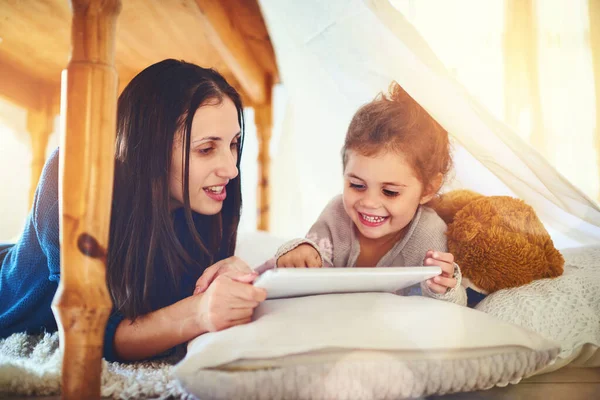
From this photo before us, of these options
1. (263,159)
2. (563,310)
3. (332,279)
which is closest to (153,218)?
(332,279)

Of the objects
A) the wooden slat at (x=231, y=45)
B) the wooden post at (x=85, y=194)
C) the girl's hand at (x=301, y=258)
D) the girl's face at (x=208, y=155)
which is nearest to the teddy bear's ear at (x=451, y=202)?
the girl's hand at (x=301, y=258)

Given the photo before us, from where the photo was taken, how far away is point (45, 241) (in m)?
0.72

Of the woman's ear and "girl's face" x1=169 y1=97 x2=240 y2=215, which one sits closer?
"girl's face" x1=169 y1=97 x2=240 y2=215

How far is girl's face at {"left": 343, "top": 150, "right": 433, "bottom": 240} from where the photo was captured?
86 cm

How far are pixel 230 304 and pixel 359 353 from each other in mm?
197

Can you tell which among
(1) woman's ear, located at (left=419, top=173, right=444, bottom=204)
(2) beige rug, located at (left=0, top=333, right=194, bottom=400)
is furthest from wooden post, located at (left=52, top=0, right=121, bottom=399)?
(1) woman's ear, located at (left=419, top=173, right=444, bottom=204)

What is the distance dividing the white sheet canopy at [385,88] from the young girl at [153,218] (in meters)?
0.18

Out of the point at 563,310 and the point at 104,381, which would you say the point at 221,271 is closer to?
the point at 104,381

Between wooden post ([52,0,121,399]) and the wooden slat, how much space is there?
1.17ft

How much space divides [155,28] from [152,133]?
21cm

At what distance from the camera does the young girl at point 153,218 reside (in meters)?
0.69

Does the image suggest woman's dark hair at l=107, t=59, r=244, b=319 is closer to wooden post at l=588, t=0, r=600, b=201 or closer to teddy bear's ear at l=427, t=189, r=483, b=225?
teddy bear's ear at l=427, t=189, r=483, b=225

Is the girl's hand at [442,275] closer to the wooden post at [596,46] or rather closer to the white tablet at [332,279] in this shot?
the white tablet at [332,279]

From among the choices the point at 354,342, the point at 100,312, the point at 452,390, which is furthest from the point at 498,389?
the point at 100,312
